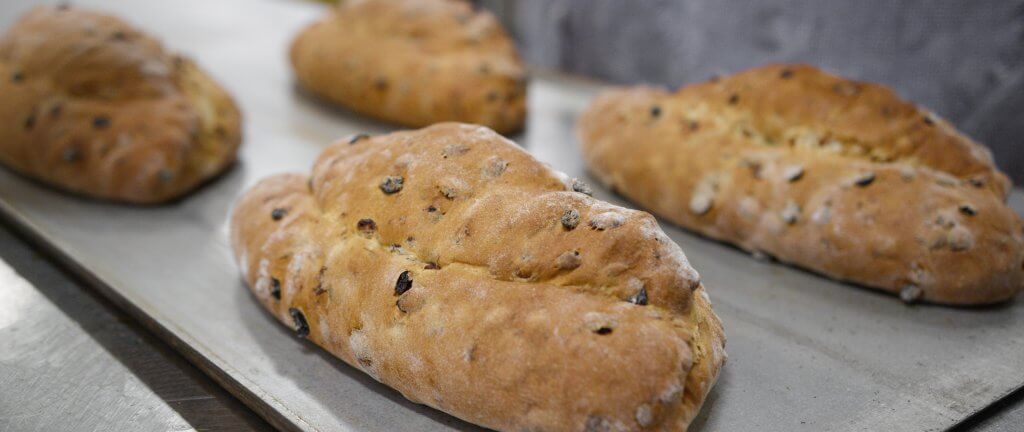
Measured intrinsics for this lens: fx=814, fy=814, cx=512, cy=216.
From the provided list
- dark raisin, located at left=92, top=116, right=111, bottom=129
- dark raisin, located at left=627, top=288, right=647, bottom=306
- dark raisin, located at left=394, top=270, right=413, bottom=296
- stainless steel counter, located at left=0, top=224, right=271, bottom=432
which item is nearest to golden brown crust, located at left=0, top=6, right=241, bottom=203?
dark raisin, located at left=92, top=116, right=111, bottom=129

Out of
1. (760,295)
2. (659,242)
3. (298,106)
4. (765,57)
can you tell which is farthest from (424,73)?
(659,242)

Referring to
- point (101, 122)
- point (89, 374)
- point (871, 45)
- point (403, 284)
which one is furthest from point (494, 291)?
point (871, 45)

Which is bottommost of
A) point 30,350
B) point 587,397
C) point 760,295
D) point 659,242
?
point 30,350

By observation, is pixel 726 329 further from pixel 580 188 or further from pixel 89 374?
pixel 89 374

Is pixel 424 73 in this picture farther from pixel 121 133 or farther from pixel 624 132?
Answer: pixel 121 133

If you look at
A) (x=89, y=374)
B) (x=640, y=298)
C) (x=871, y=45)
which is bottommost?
(x=89, y=374)

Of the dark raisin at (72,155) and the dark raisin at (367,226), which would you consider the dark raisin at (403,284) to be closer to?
the dark raisin at (367,226)

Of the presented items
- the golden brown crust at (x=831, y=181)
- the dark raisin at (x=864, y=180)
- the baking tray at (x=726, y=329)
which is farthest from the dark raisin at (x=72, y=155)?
the dark raisin at (x=864, y=180)
